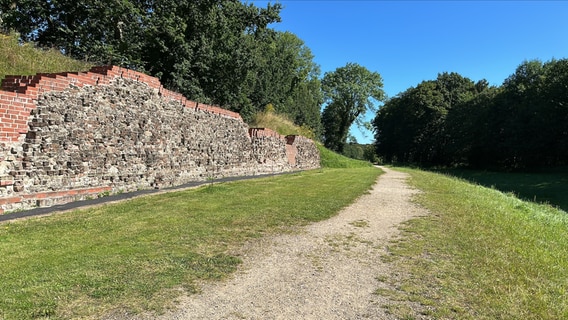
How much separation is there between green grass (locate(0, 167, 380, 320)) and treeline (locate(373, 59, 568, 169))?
117ft

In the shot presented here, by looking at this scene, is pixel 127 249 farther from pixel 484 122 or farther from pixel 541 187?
pixel 484 122

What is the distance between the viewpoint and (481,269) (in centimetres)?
428

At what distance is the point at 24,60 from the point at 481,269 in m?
11.6

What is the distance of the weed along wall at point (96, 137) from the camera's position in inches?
261

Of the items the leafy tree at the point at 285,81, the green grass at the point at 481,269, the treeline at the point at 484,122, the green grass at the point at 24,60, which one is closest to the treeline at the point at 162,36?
the leafy tree at the point at 285,81

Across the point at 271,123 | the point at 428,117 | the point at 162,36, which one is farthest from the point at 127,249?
the point at 428,117

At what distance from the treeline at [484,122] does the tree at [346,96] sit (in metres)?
6.60

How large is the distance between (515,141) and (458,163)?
1431 cm

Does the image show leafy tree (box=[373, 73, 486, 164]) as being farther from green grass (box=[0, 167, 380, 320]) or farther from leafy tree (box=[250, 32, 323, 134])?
green grass (box=[0, 167, 380, 320])

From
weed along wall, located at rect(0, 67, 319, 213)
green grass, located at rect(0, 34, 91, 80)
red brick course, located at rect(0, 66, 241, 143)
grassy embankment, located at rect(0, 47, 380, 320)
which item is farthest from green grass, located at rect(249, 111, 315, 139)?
grassy embankment, located at rect(0, 47, 380, 320)

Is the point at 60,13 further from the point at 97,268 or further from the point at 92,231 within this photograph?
the point at 97,268

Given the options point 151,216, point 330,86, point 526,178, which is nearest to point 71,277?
point 151,216

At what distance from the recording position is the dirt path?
10.5ft

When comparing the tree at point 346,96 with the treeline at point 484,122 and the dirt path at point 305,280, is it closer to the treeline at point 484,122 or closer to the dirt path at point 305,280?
the treeline at point 484,122
